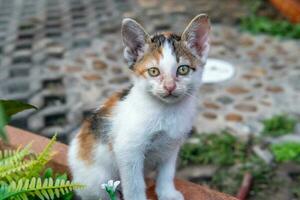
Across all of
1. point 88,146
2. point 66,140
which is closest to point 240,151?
point 66,140

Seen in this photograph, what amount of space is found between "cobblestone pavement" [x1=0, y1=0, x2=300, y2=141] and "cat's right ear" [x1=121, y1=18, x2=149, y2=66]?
1.69m

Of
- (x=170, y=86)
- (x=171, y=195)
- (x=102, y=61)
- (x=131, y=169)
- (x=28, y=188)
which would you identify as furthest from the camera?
(x=102, y=61)

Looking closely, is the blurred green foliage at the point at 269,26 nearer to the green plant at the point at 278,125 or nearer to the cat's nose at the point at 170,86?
the green plant at the point at 278,125

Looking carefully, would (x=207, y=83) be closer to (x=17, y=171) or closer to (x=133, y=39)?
(x=133, y=39)

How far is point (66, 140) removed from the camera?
349 centimetres

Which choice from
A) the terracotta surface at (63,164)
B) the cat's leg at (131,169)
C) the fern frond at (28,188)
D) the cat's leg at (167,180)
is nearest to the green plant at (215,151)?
the terracotta surface at (63,164)

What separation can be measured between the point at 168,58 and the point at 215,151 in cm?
169

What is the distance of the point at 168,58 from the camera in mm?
1816

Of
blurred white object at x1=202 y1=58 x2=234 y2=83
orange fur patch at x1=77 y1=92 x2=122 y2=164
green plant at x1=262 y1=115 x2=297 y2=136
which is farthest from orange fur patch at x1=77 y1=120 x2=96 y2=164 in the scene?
blurred white object at x1=202 y1=58 x2=234 y2=83

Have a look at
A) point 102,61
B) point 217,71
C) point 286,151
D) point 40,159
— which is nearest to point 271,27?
point 217,71

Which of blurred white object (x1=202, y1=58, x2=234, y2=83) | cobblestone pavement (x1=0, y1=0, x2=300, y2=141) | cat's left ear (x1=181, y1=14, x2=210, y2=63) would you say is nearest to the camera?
cat's left ear (x1=181, y1=14, x2=210, y2=63)

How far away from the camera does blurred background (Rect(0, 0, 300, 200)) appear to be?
10.9 ft

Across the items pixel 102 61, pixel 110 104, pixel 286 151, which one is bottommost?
pixel 286 151

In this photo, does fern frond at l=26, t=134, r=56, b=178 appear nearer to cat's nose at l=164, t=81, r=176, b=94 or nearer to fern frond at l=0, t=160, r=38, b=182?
fern frond at l=0, t=160, r=38, b=182
